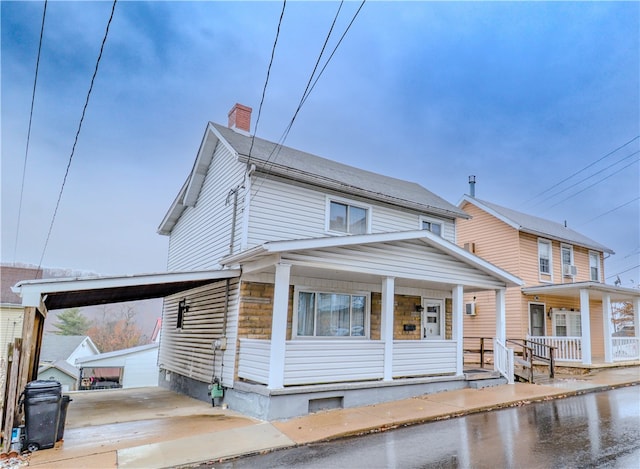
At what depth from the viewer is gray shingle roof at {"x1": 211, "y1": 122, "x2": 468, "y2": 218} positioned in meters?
11.1

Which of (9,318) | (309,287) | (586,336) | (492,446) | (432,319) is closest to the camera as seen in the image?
(492,446)

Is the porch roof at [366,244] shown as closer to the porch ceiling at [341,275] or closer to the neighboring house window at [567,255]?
the porch ceiling at [341,275]

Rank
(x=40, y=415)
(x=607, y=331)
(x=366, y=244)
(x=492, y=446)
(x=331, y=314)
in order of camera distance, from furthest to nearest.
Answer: (x=607, y=331) < (x=331, y=314) < (x=366, y=244) < (x=40, y=415) < (x=492, y=446)

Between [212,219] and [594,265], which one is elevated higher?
[594,265]

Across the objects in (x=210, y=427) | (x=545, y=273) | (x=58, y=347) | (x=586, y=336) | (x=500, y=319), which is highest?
(x=545, y=273)

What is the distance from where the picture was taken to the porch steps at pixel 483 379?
11.5m

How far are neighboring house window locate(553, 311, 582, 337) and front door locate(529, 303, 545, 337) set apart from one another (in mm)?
842

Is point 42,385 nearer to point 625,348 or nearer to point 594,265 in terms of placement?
point 625,348

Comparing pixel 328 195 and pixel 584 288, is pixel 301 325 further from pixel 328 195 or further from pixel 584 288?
pixel 584 288

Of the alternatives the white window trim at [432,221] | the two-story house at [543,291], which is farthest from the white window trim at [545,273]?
the white window trim at [432,221]

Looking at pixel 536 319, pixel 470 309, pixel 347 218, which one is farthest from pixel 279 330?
pixel 536 319

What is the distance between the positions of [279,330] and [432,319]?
6959 millimetres

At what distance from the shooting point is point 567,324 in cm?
1953

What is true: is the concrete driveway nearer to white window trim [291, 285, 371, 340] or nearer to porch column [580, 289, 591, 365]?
white window trim [291, 285, 371, 340]
